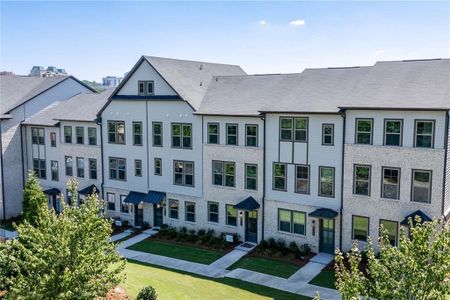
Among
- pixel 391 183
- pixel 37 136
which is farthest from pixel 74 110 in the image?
pixel 391 183

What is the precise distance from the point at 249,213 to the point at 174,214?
667 centimetres

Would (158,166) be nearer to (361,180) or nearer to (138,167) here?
(138,167)

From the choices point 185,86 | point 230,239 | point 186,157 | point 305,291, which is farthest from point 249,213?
point 185,86

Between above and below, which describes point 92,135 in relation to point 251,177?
above

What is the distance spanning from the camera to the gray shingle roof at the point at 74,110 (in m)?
38.7

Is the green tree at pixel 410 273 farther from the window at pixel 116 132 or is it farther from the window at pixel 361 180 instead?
the window at pixel 116 132

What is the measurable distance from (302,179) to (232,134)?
19.7ft

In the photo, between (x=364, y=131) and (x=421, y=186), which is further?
(x=364, y=131)

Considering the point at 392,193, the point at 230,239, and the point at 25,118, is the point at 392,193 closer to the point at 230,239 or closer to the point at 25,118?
the point at 230,239

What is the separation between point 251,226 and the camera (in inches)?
1219

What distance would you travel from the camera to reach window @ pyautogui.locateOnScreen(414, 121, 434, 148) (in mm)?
23672

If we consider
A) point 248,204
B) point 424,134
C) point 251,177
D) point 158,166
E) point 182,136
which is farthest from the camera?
point 158,166

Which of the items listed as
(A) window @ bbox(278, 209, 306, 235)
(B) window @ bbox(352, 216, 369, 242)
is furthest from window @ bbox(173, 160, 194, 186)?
(B) window @ bbox(352, 216, 369, 242)

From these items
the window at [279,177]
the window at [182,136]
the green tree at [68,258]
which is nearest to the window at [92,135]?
the window at [182,136]
